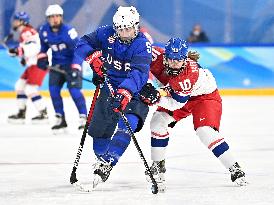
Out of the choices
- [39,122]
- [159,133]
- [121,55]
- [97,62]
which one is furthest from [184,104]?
[39,122]

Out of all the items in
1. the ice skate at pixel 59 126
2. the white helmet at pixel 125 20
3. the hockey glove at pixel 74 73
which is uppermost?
the hockey glove at pixel 74 73

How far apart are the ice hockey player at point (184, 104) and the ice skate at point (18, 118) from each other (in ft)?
14.3

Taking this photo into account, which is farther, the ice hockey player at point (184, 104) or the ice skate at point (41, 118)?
the ice skate at point (41, 118)

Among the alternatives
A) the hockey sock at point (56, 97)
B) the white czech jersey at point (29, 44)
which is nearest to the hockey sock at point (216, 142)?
the hockey sock at point (56, 97)

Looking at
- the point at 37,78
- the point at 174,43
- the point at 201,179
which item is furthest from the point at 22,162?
the point at 37,78

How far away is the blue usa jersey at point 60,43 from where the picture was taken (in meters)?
8.16

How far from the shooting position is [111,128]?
518cm

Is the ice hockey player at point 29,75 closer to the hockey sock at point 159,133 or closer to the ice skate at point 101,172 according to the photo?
the hockey sock at point 159,133

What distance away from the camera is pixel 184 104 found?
4746 mm

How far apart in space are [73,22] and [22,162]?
21.1 ft

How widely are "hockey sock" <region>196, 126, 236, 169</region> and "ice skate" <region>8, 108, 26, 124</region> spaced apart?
4.54 meters

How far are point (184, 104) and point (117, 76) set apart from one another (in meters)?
0.45

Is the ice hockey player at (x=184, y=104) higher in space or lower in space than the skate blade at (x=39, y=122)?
lower

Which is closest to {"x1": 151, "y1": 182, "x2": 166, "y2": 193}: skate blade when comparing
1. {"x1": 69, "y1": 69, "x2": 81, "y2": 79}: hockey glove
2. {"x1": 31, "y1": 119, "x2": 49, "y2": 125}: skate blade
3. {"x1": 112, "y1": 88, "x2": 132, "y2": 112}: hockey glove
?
{"x1": 112, "y1": 88, "x2": 132, "y2": 112}: hockey glove
